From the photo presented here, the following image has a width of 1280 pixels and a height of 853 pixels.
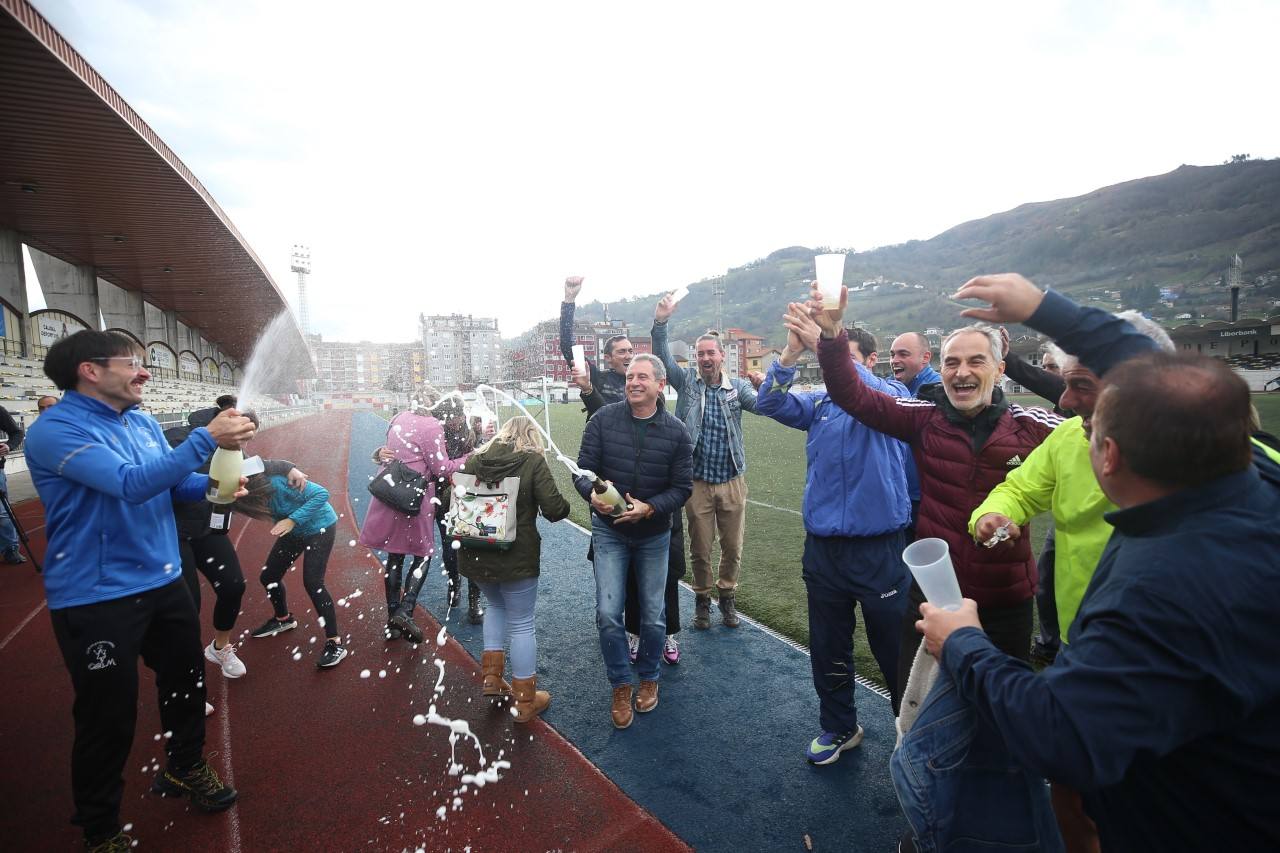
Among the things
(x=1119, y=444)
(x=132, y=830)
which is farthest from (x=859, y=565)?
(x=132, y=830)

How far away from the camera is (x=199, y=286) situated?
73.8ft

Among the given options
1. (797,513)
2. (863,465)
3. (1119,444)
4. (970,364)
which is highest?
(970,364)

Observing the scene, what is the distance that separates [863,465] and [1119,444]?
1.85 metres

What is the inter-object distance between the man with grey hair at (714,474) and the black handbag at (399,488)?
7.53 feet

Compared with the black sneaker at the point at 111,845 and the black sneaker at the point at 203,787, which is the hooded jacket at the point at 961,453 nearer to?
the black sneaker at the point at 203,787

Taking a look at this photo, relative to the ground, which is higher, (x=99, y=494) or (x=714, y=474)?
(x=99, y=494)

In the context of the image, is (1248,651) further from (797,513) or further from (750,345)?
(750,345)

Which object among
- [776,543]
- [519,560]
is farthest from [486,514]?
[776,543]

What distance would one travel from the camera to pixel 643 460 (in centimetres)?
360

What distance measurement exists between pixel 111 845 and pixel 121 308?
2649 centimetres

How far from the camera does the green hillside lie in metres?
95.8

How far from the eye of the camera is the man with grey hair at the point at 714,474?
4812mm

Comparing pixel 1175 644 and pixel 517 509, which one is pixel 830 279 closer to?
pixel 1175 644

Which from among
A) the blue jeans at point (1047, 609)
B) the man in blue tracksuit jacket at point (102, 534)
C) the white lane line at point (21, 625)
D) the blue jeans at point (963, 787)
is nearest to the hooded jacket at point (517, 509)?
the man in blue tracksuit jacket at point (102, 534)
